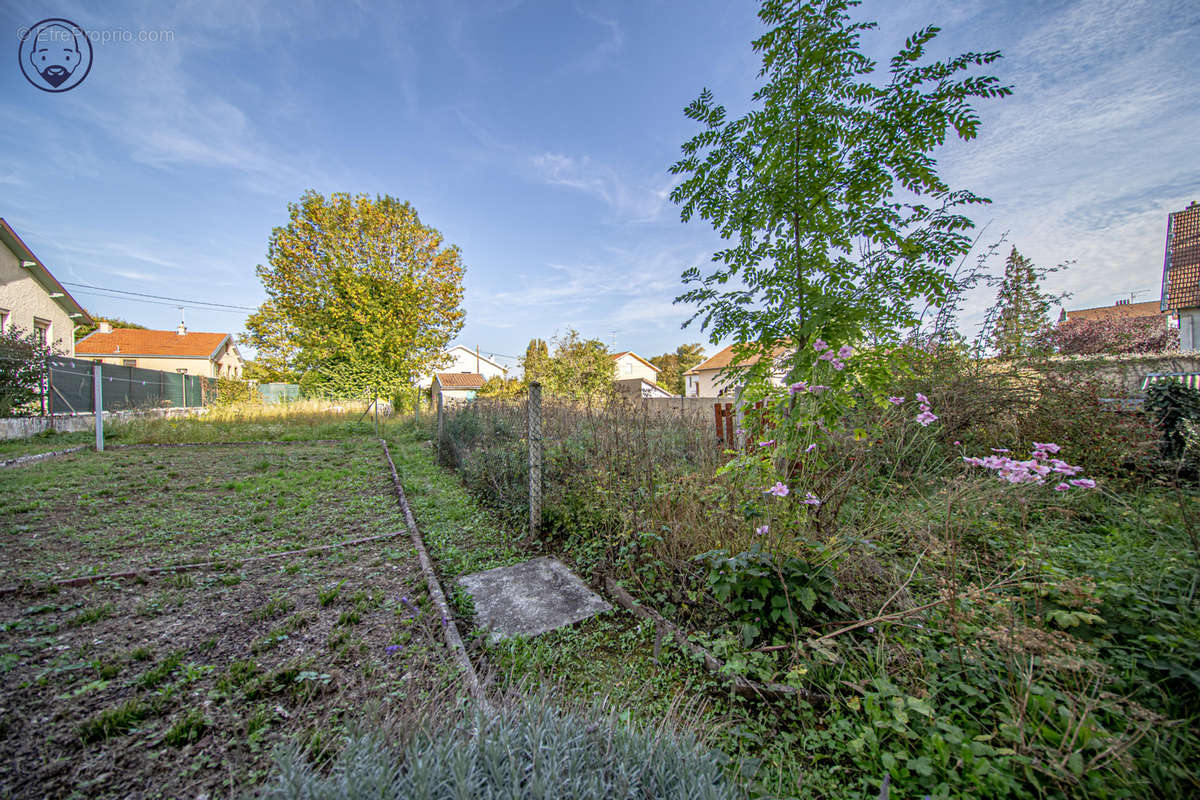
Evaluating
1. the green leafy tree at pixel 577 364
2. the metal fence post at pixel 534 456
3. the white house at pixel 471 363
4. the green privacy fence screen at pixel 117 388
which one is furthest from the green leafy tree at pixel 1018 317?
the white house at pixel 471 363

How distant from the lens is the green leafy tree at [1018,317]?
3.95 meters

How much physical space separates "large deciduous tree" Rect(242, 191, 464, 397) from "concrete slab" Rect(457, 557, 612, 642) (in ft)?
60.1

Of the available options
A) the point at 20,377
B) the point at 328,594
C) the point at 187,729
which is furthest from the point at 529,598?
the point at 20,377

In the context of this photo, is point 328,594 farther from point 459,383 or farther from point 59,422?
point 459,383

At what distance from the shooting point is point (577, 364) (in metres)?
17.9

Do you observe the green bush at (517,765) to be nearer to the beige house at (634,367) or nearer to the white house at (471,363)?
the beige house at (634,367)

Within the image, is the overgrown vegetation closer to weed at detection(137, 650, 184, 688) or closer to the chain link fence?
the chain link fence

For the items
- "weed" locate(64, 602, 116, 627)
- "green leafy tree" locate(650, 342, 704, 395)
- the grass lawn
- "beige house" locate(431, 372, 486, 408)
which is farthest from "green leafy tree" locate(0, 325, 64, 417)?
"green leafy tree" locate(650, 342, 704, 395)

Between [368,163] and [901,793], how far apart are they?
16679 millimetres

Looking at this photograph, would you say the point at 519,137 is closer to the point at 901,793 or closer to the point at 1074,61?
the point at 1074,61

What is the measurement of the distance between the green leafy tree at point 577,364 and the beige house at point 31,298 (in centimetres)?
1570

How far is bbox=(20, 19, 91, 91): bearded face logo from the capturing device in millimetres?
5609

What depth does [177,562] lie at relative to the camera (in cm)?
315

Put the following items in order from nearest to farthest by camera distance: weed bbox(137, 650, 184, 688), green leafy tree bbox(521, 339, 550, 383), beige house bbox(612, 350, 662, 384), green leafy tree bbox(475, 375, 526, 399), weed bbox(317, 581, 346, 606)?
weed bbox(137, 650, 184, 688) → weed bbox(317, 581, 346, 606) → green leafy tree bbox(475, 375, 526, 399) → green leafy tree bbox(521, 339, 550, 383) → beige house bbox(612, 350, 662, 384)
